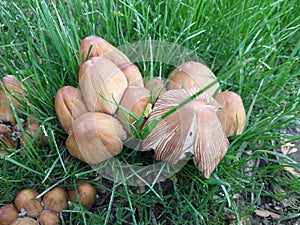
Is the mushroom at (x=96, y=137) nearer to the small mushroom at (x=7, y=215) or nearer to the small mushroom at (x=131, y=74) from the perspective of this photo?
the small mushroom at (x=131, y=74)

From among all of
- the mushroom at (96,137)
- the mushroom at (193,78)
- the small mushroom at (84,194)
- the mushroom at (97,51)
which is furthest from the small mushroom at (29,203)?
the mushroom at (193,78)

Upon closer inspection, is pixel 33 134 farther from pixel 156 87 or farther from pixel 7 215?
pixel 156 87

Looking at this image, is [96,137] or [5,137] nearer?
[96,137]

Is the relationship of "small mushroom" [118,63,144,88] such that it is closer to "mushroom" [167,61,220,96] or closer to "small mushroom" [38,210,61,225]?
"mushroom" [167,61,220,96]

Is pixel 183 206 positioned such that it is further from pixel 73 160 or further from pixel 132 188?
pixel 73 160

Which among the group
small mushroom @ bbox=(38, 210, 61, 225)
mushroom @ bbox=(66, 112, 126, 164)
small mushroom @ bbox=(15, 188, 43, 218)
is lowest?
small mushroom @ bbox=(38, 210, 61, 225)

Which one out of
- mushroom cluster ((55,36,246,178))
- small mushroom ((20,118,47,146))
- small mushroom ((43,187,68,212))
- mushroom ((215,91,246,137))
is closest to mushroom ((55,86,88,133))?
mushroom cluster ((55,36,246,178))

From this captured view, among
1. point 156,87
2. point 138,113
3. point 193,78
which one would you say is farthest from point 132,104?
point 193,78
